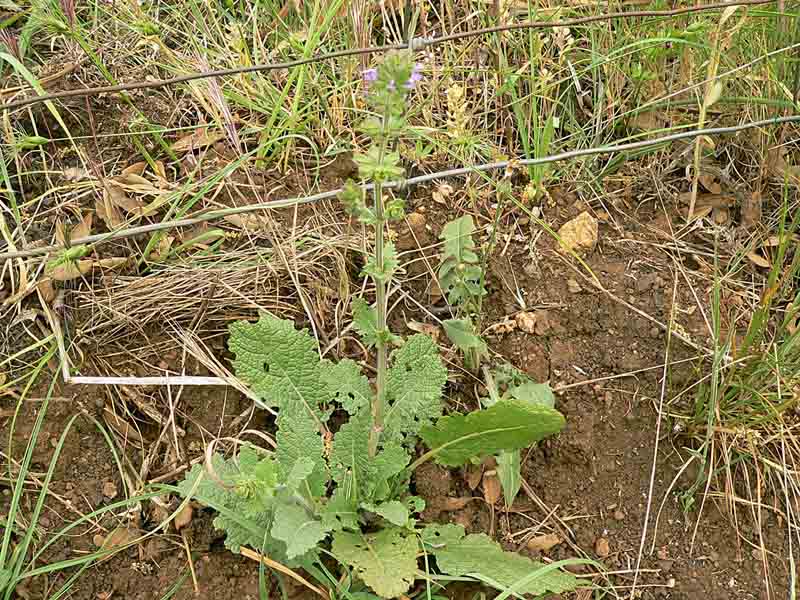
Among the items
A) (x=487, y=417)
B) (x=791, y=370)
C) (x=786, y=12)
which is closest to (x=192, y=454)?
(x=487, y=417)

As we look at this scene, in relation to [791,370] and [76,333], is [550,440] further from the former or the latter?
[76,333]

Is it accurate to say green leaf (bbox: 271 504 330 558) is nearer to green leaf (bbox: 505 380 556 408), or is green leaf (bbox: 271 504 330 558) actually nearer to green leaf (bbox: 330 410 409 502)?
green leaf (bbox: 330 410 409 502)

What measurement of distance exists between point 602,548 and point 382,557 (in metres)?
0.53

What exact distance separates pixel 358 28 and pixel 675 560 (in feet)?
5.44

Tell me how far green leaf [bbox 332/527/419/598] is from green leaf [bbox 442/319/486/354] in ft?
1.52

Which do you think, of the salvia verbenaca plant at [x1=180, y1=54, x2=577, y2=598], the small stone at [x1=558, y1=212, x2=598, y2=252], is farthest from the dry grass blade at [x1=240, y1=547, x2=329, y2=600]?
the small stone at [x1=558, y1=212, x2=598, y2=252]

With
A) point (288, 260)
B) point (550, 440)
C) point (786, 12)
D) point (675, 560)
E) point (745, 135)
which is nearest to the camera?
point (675, 560)

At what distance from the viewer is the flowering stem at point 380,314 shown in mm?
1316

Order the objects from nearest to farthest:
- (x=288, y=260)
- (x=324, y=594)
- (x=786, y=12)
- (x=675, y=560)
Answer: (x=324, y=594) < (x=675, y=560) < (x=288, y=260) < (x=786, y=12)

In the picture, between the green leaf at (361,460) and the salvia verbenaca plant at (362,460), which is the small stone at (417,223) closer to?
the salvia verbenaca plant at (362,460)

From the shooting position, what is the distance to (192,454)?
70.6 inches

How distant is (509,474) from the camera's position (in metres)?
1.74

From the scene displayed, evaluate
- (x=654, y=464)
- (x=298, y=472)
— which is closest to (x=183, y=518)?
(x=298, y=472)

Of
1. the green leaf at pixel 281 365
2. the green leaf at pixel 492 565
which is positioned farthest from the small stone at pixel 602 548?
the green leaf at pixel 281 365
